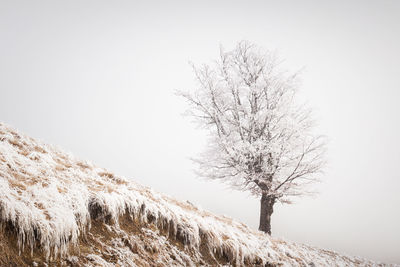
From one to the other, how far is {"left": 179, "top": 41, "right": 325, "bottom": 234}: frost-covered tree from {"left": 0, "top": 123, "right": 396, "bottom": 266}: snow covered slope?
5240 millimetres

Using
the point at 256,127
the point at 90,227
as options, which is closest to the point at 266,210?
the point at 256,127

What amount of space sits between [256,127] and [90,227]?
374 inches

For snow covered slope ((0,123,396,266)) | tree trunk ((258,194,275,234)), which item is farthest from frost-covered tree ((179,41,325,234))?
snow covered slope ((0,123,396,266))

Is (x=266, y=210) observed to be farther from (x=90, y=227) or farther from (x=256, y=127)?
(x=90, y=227)

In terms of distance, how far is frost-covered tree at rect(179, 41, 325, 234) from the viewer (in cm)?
1171

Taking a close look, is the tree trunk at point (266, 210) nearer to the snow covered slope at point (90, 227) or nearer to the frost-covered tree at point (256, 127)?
the frost-covered tree at point (256, 127)

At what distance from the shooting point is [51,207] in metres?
3.77

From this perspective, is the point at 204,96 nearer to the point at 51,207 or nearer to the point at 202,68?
the point at 202,68

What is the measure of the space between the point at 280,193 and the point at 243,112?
4.41m

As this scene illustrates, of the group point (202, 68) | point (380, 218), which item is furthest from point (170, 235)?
point (380, 218)

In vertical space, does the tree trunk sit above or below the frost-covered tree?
below

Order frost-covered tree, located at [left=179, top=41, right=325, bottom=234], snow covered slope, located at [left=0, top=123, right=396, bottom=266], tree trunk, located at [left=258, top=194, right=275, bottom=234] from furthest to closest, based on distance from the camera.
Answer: tree trunk, located at [left=258, top=194, right=275, bottom=234]
frost-covered tree, located at [left=179, top=41, right=325, bottom=234]
snow covered slope, located at [left=0, top=123, right=396, bottom=266]

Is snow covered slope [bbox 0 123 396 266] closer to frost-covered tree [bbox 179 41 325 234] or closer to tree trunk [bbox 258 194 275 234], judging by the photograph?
frost-covered tree [bbox 179 41 325 234]

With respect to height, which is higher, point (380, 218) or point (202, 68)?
point (202, 68)
